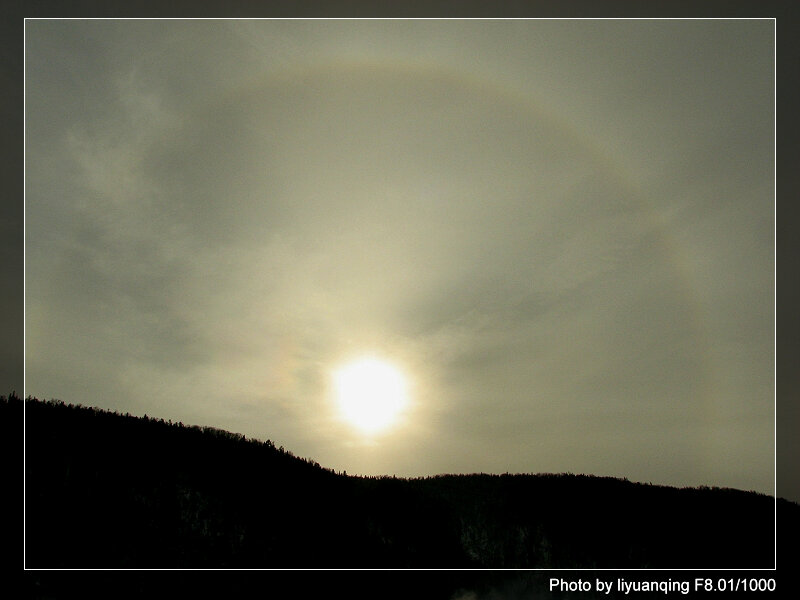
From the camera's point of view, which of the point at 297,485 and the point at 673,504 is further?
the point at 673,504

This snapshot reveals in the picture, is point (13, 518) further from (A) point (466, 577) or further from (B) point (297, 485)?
(A) point (466, 577)

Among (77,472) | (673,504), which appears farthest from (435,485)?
(77,472)

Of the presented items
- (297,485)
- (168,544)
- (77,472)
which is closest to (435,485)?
(297,485)

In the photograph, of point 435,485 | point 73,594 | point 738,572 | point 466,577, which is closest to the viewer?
point 73,594

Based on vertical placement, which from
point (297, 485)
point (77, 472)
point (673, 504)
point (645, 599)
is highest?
point (77, 472)

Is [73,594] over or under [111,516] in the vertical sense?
under

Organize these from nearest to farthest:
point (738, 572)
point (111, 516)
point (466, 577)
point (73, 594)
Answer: point (73, 594) < point (111, 516) < point (466, 577) < point (738, 572)
